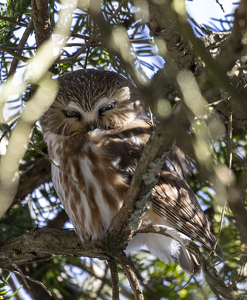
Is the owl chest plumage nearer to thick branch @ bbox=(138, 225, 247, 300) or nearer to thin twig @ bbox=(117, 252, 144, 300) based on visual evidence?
thin twig @ bbox=(117, 252, 144, 300)

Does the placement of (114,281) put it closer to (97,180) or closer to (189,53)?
(97,180)

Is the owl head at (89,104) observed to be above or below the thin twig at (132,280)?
above

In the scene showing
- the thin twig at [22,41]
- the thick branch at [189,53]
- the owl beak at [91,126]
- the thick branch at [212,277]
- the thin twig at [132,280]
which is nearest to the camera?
the thick branch at [189,53]

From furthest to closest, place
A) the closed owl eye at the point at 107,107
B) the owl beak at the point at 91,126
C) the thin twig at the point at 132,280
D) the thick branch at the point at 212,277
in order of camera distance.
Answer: the closed owl eye at the point at 107,107
the owl beak at the point at 91,126
the thin twig at the point at 132,280
the thick branch at the point at 212,277

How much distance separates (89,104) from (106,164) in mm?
539

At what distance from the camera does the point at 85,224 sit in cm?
255

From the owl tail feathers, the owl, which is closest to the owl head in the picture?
the owl

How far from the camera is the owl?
2496 millimetres

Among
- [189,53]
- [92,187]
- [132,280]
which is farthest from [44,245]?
[189,53]

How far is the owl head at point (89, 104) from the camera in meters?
2.74

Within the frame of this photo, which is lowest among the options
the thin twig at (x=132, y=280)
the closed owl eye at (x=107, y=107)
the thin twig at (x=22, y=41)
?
the thin twig at (x=132, y=280)

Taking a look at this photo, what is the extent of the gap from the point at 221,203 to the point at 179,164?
1.72 metres

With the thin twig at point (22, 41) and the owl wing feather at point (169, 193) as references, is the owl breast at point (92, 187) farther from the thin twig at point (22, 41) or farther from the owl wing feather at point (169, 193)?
the thin twig at point (22, 41)

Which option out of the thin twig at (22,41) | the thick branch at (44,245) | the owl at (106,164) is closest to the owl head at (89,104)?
the owl at (106,164)
